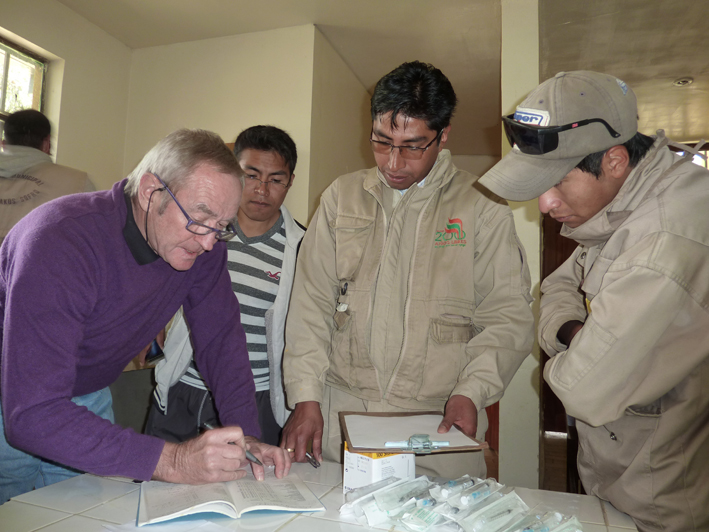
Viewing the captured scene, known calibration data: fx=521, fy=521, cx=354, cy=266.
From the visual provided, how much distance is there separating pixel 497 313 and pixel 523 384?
136 centimetres

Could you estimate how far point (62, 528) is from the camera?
0.84 metres

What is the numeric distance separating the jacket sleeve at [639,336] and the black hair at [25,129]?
2630mm

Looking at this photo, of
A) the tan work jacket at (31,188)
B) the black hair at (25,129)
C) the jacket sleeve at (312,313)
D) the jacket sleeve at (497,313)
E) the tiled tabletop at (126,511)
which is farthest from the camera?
the black hair at (25,129)

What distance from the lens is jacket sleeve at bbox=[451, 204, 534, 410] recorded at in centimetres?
128

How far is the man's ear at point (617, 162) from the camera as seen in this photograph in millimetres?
1078

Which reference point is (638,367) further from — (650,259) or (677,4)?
(677,4)

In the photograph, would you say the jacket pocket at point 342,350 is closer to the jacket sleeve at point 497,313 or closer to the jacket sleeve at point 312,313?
the jacket sleeve at point 312,313

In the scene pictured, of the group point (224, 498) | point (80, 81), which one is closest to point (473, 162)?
point (80, 81)

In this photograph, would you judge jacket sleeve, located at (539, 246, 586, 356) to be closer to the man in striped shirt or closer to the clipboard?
the clipboard

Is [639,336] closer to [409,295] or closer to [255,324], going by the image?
[409,295]

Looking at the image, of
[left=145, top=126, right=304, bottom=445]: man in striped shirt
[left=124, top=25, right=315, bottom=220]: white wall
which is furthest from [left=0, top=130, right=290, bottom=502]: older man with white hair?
[left=124, top=25, right=315, bottom=220]: white wall

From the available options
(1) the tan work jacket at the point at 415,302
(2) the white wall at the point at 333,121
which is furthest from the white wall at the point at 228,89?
(1) the tan work jacket at the point at 415,302

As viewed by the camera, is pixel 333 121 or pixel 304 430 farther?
pixel 333 121

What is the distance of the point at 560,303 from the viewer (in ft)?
4.32
